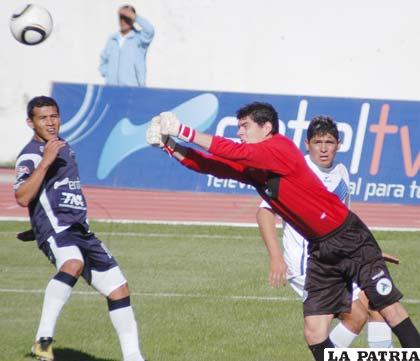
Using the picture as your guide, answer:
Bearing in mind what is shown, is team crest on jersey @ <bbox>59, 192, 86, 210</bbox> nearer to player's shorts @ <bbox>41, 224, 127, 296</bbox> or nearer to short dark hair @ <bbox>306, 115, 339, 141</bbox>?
player's shorts @ <bbox>41, 224, 127, 296</bbox>

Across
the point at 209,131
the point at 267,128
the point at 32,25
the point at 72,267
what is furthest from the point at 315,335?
the point at 209,131

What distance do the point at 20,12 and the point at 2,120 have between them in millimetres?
10154

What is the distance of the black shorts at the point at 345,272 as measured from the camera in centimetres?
757

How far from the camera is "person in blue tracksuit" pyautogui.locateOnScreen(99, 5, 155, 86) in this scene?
71.5 ft

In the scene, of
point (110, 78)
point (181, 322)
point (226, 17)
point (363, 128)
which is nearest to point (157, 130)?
point (181, 322)

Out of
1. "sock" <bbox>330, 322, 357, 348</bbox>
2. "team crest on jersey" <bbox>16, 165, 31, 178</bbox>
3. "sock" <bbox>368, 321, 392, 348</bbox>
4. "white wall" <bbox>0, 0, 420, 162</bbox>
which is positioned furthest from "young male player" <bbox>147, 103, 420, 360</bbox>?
"white wall" <bbox>0, 0, 420, 162</bbox>

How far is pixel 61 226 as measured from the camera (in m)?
8.60

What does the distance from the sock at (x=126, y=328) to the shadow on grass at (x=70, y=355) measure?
1.94 ft

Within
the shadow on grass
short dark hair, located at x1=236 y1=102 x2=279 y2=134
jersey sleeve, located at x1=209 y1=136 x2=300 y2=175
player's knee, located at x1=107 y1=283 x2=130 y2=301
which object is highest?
short dark hair, located at x1=236 y1=102 x2=279 y2=134

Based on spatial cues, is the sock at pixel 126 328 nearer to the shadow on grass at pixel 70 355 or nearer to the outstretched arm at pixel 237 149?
the shadow on grass at pixel 70 355

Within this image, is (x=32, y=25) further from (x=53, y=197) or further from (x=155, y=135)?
(x=155, y=135)

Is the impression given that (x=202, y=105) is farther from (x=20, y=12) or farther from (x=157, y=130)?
(x=157, y=130)

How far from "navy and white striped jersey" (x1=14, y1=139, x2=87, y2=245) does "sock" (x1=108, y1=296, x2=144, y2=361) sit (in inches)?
27.8

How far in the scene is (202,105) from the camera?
19500mm
